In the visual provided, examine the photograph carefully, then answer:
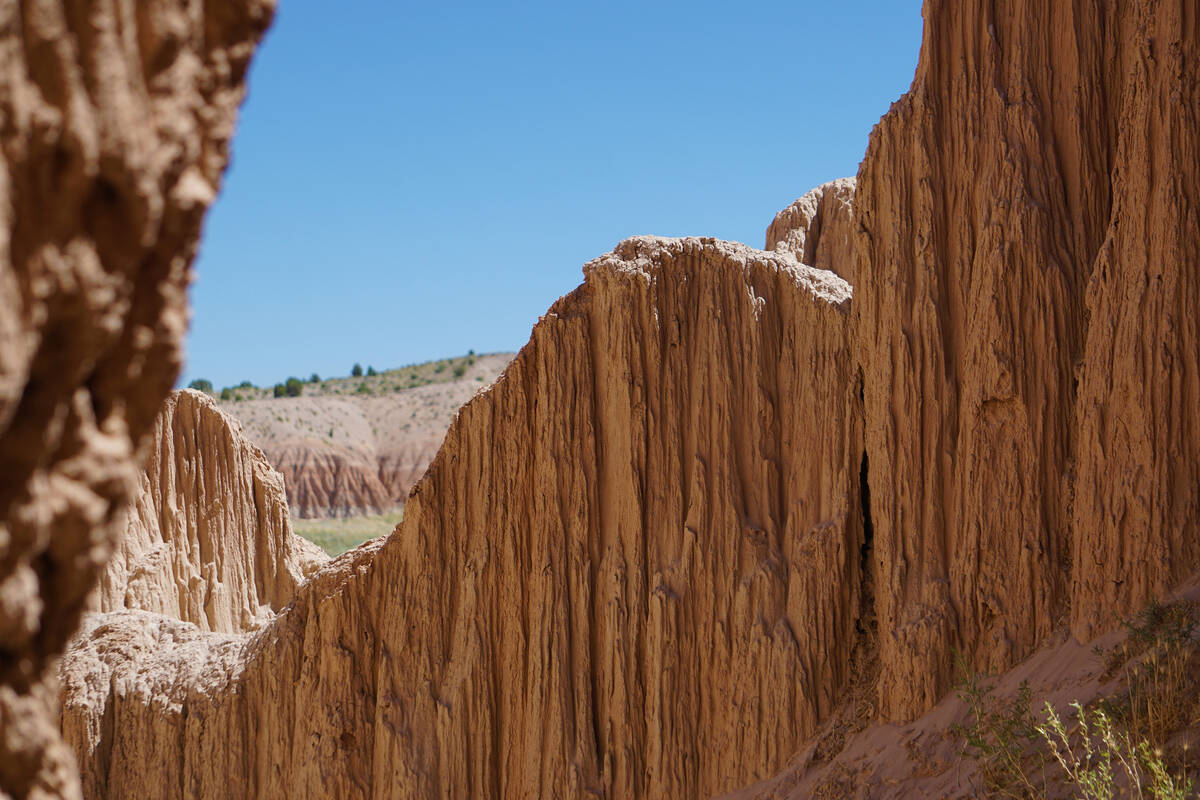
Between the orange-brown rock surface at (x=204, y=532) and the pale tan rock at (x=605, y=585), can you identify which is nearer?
the pale tan rock at (x=605, y=585)

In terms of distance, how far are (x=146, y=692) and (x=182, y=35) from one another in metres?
16.4

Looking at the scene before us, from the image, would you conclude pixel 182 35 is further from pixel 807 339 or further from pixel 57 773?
pixel 807 339

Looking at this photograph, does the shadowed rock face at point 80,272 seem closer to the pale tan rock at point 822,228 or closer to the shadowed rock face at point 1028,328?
the shadowed rock face at point 1028,328

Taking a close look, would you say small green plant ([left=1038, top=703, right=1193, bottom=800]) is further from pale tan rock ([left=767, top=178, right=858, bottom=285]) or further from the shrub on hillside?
pale tan rock ([left=767, top=178, right=858, bottom=285])

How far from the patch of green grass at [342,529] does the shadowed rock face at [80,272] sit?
46.2 metres

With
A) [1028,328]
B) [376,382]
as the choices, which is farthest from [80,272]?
[376,382]

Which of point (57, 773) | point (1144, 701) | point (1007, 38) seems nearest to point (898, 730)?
point (1144, 701)

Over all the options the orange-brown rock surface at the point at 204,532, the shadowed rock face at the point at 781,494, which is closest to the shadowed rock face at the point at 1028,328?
the shadowed rock face at the point at 781,494

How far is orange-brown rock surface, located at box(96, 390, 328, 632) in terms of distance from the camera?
20.3 m

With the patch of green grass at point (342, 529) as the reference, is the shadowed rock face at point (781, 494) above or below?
above

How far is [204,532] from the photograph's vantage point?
21.3 meters

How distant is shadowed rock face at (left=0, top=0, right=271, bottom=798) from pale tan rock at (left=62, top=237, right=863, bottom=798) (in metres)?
11.5

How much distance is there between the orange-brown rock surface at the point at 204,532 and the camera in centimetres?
2027

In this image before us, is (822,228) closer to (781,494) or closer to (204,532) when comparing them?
(781,494)
